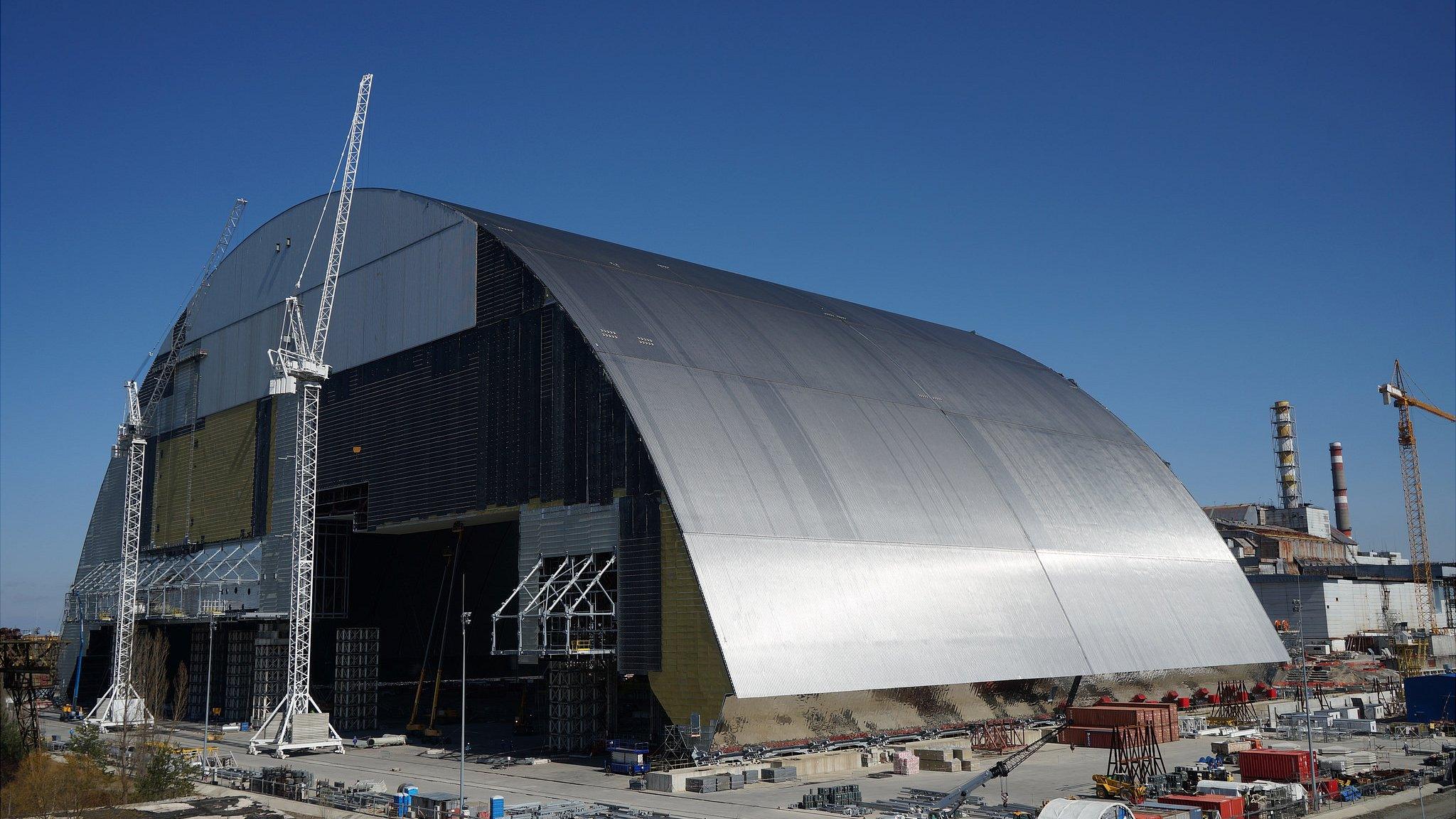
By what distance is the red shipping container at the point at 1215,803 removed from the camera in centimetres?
3725

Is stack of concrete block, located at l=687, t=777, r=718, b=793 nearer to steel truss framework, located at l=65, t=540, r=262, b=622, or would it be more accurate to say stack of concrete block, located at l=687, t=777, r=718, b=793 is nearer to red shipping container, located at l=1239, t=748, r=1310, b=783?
red shipping container, located at l=1239, t=748, r=1310, b=783

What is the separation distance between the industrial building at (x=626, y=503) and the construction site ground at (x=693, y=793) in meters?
3.14

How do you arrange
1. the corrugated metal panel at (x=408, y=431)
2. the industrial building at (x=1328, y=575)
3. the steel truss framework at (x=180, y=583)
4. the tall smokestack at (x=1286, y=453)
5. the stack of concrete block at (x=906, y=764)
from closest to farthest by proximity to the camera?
the stack of concrete block at (x=906, y=764) < the corrugated metal panel at (x=408, y=431) < the steel truss framework at (x=180, y=583) < the industrial building at (x=1328, y=575) < the tall smokestack at (x=1286, y=453)

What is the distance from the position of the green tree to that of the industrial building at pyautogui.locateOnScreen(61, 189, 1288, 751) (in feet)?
42.8

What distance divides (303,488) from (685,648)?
27.4 meters

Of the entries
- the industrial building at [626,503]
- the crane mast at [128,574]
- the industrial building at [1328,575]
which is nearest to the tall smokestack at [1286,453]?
the industrial building at [1328,575]

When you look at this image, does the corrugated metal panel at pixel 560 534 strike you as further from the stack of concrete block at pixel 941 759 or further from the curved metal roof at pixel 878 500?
the stack of concrete block at pixel 941 759

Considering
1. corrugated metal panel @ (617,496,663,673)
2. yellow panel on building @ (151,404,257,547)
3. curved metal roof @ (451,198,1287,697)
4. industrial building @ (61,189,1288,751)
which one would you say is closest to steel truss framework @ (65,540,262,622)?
industrial building @ (61,189,1288,751)

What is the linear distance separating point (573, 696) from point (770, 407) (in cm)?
1511

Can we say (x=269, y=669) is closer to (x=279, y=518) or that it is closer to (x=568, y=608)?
(x=279, y=518)

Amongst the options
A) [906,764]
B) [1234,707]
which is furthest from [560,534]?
[1234,707]

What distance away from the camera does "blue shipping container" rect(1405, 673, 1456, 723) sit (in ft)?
211

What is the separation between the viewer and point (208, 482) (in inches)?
2977

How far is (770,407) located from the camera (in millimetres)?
54594
